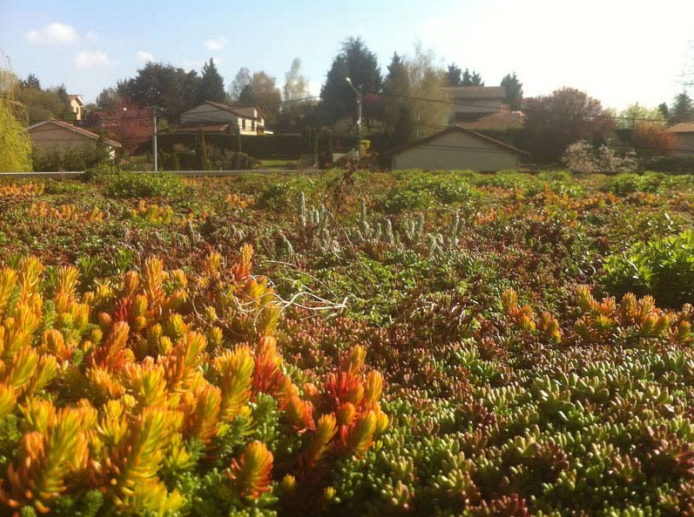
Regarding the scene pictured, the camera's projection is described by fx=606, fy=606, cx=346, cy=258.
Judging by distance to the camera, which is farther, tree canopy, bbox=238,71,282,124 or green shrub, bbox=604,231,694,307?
tree canopy, bbox=238,71,282,124

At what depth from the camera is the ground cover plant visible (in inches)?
55.8

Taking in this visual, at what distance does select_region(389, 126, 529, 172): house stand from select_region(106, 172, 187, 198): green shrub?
27468 millimetres

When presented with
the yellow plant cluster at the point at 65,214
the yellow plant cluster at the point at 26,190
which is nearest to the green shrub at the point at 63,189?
the yellow plant cluster at the point at 26,190

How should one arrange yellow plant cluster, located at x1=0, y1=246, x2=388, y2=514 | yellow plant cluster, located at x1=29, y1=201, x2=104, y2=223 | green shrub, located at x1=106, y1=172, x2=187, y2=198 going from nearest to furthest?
yellow plant cluster, located at x1=0, y1=246, x2=388, y2=514 < yellow plant cluster, located at x1=29, y1=201, x2=104, y2=223 < green shrub, located at x1=106, y1=172, x2=187, y2=198

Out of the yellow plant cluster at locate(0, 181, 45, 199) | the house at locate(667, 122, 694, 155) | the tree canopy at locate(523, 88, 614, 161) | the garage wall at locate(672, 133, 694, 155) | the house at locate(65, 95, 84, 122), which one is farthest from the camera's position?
the house at locate(65, 95, 84, 122)

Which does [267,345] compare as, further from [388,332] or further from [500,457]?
[388,332]

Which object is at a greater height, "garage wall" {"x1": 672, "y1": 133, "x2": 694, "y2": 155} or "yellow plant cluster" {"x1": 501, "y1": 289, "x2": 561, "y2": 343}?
"garage wall" {"x1": 672, "y1": 133, "x2": 694, "y2": 155}

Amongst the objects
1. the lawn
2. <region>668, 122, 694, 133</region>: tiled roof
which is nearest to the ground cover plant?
the lawn

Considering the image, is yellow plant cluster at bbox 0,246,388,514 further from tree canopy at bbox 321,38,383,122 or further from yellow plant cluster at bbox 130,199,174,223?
tree canopy at bbox 321,38,383,122

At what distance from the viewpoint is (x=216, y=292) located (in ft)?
10.7

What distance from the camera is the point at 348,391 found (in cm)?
171

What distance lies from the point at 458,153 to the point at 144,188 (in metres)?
29.7

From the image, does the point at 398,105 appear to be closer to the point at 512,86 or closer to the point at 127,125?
the point at 127,125

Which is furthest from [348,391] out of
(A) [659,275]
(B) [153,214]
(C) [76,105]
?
(C) [76,105]
